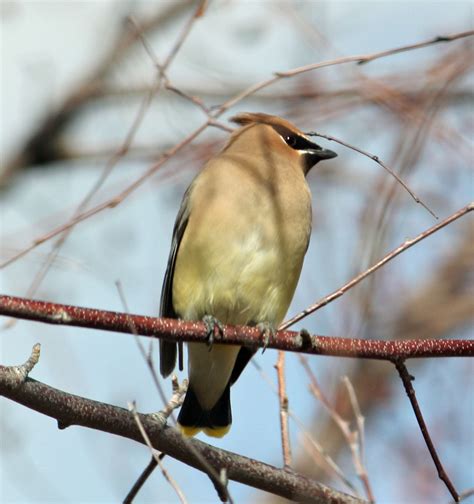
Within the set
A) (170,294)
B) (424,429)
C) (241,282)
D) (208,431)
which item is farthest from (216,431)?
(424,429)

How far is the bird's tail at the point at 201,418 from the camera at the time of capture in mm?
5121

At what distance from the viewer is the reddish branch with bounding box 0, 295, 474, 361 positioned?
3238 mm

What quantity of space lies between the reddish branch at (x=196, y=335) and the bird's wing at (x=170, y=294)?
1.14m

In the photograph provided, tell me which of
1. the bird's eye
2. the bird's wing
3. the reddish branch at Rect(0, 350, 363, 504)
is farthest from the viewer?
the bird's eye

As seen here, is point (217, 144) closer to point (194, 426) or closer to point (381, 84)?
point (381, 84)

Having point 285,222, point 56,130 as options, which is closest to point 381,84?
point 285,222

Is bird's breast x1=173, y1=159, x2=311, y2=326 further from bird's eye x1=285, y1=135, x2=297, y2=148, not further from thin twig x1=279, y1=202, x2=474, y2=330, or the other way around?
thin twig x1=279, y1=202, x2=474, y2=330

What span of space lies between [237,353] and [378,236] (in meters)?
2.01

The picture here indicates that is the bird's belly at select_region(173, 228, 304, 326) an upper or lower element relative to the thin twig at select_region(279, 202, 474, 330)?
lower

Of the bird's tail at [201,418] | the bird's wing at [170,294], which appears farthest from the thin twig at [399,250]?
the bird's tail at [201,418]

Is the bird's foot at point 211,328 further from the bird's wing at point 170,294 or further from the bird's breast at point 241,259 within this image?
the bird's wing at point 170,294

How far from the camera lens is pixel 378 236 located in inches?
127

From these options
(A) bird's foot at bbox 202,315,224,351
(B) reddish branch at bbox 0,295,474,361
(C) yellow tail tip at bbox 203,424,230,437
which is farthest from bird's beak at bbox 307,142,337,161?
(B) reddish branch at bbox 0,295,474,361

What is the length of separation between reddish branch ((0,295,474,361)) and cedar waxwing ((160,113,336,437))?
0.67 meters
